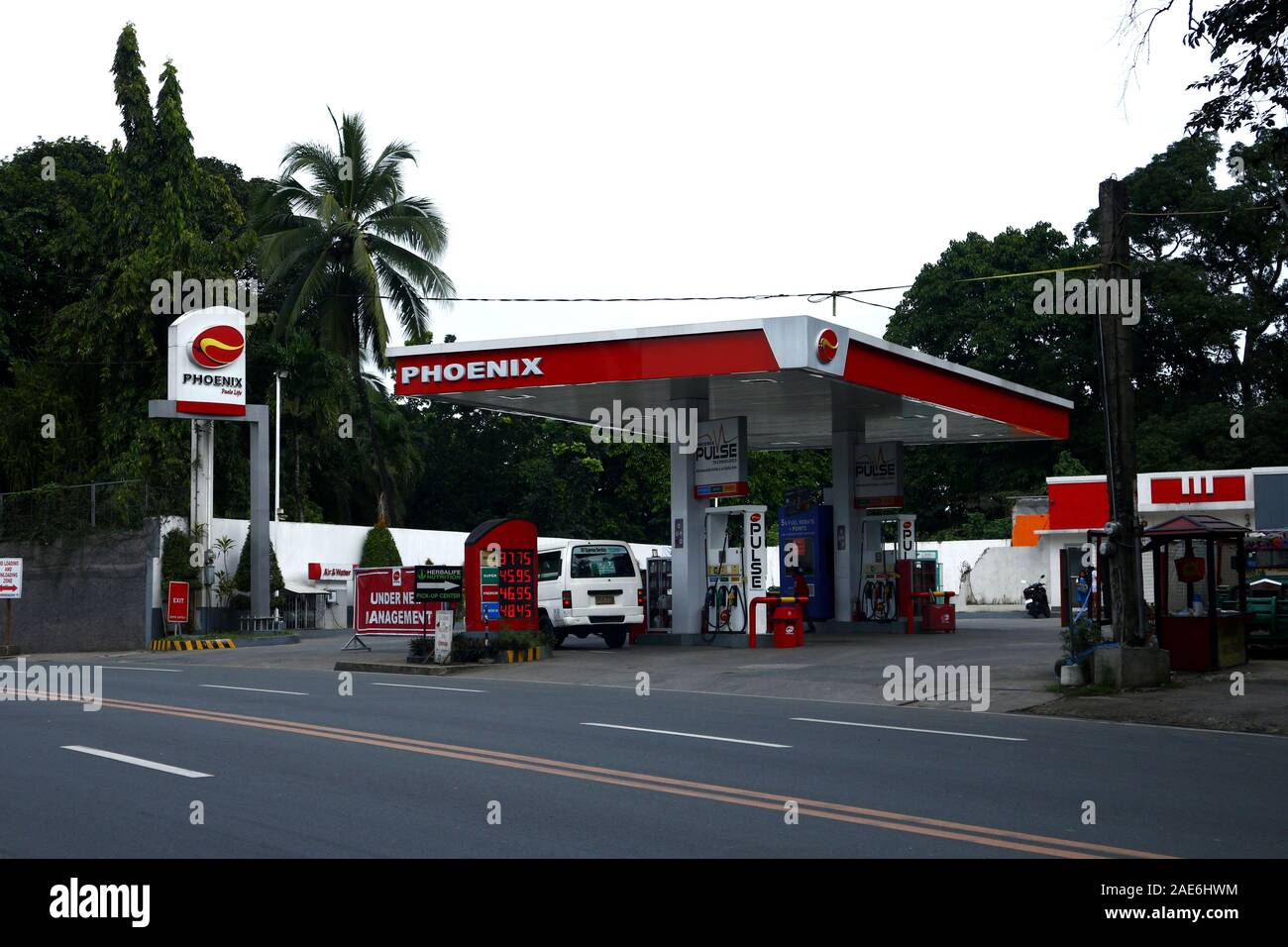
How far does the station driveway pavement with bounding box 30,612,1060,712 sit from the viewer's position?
60.8 ft

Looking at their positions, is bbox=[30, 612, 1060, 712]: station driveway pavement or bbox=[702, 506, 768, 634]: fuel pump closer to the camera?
bbox=[30, 612, 1060, 712]: station driveway pavement

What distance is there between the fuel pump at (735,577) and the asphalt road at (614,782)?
9500mm

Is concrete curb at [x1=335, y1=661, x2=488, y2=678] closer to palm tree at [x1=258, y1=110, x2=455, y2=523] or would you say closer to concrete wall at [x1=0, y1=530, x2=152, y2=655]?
concrete wall at [x1=0, y1=530, x2=152, y2=655]

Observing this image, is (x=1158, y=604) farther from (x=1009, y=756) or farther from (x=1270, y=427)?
(x=1270, y=427)

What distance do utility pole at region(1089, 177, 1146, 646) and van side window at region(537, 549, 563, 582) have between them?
37.3 feet

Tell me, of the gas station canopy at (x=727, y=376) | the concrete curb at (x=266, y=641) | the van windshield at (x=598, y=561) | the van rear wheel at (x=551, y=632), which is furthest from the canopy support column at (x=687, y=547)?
the concrete curb at (x=266, y=641)

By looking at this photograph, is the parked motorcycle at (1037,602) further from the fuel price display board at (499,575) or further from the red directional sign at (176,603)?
the red directional sign at (176,603)

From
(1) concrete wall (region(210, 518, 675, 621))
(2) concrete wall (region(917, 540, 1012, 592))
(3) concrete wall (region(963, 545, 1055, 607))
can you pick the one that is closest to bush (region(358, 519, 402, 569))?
(1) concrete wall (region(210, 518, 675, 621))

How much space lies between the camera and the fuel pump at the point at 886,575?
30719mm

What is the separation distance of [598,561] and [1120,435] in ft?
36.9

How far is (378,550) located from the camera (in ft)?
141

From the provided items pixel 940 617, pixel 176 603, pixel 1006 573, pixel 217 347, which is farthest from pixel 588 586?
pixel 1006 573

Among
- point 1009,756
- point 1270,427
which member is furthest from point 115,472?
point 1270,427

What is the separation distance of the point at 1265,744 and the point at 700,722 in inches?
217
